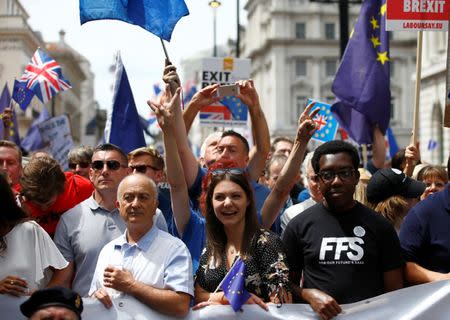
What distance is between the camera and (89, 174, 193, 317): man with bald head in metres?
4.48

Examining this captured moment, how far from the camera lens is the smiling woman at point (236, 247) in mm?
4598

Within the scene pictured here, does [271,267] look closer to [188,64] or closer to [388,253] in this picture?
[388,253]

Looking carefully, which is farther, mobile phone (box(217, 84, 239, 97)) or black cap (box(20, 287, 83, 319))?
mobile phone (box(217, 84, 239, 97))

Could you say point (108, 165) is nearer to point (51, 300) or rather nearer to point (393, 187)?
point (393, 187)

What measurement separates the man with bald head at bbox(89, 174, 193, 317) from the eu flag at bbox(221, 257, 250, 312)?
198 millimetres

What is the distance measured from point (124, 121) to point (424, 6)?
296 centimetres

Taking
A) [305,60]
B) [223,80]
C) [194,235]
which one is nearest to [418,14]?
[194,235]

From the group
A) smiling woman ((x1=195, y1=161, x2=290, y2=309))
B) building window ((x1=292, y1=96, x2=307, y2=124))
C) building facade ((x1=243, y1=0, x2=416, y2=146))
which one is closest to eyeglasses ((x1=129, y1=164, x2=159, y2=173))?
smiling woman ((x1=195, y1=161, x2=290, y2=309))

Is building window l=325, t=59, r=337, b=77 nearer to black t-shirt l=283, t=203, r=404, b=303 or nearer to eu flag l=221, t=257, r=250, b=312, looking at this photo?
black t-shirt l=283, t=203, r=404, b=303

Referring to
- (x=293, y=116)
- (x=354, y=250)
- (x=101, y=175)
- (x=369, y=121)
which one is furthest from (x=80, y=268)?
(x=293, y=116)

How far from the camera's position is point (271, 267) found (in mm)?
4590

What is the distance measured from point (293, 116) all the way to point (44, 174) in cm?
7105

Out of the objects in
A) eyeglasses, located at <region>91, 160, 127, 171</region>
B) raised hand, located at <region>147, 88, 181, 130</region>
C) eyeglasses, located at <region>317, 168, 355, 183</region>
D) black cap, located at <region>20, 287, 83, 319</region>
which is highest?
raised hand, located at <region>147, 88, 181, 130</region>

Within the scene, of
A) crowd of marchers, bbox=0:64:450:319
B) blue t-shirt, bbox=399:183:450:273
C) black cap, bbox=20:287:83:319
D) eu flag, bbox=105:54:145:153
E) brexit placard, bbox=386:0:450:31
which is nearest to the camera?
black cap, bbox=20:287:83:319
